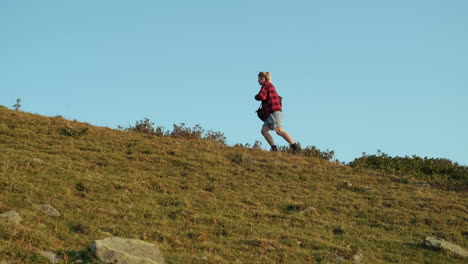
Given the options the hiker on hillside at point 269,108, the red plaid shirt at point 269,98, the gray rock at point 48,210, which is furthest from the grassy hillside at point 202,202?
the red plaid shirt at point 269,98

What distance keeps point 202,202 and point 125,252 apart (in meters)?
5.24

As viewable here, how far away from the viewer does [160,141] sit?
67.6 ft

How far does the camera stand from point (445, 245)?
12023 millimetres

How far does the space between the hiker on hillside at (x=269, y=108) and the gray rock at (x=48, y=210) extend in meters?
9.85

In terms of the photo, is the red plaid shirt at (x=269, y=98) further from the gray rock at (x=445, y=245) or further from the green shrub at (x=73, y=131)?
the gray rock at (x=445, y=245)

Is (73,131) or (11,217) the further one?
(73,131)

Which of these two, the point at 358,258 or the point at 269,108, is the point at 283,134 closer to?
the point at 269,108

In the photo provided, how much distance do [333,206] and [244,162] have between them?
14.8 ft

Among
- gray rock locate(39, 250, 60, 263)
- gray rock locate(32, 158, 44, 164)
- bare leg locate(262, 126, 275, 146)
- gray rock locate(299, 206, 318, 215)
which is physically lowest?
gray rock locate(39, 250, 60, 263)

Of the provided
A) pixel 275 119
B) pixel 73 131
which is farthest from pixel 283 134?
pixel 73 131

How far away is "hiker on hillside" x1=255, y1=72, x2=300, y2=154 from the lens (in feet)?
65.2

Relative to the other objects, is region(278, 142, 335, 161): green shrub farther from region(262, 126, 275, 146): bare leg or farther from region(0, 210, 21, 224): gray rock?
region(0, 210, 21, 224): gray rock

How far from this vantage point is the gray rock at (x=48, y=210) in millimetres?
11297

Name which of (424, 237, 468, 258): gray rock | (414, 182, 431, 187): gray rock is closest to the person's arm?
(414, 182, 431, 187): gray rock
